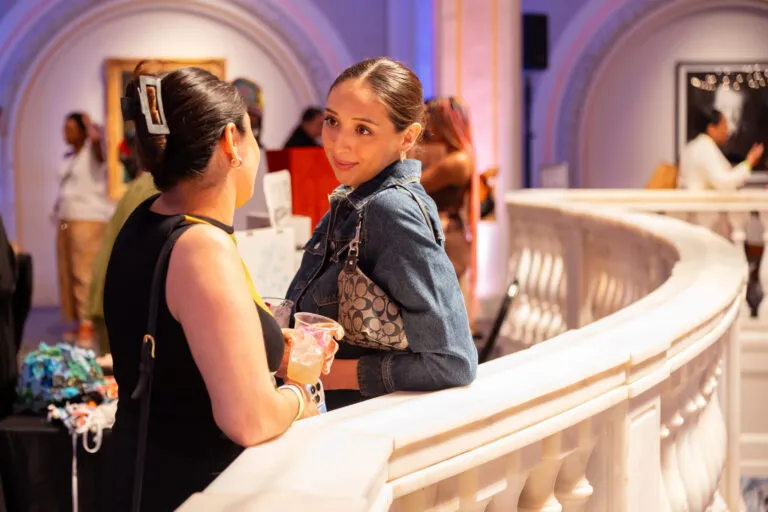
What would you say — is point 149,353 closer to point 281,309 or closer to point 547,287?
point 281,309

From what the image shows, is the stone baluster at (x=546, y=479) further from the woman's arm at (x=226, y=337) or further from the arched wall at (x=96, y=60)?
the arched wall at (x=96, y=60)

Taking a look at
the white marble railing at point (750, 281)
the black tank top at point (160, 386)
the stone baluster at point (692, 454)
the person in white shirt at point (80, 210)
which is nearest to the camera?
the black tank top at point (160, 386)

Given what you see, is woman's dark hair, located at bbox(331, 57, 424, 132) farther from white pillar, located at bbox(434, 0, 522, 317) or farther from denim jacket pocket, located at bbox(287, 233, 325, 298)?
white pillar, located at bbox(434, 0, 522, 317)

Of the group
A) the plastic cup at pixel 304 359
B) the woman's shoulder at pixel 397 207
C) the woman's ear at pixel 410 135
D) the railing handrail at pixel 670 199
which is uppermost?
the woman's ear at pixel 410 135

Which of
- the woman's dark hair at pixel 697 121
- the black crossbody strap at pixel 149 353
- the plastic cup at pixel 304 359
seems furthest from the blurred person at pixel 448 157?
the woman's dark hair at pixel 697 121

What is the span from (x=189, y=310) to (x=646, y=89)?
1200cm

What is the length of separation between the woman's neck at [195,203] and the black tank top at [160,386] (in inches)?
0.9

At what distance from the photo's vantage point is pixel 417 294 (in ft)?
6.30

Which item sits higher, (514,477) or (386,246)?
(386,246)

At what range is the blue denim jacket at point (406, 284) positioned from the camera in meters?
1.90

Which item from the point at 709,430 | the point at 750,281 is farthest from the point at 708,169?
the point at 709,430

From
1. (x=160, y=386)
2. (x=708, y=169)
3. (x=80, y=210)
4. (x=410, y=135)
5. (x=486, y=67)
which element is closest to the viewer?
(x=160, y=386)

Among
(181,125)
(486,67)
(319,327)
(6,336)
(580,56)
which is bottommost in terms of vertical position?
(6,336)

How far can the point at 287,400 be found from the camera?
1.71 metres
